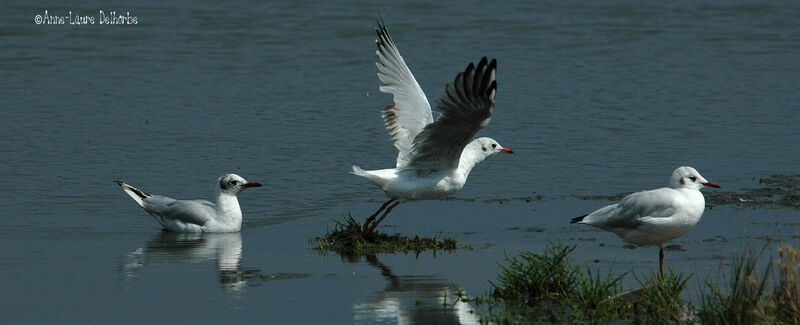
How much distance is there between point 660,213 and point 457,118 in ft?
5.90

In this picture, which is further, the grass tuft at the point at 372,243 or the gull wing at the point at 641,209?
the grass tuft at the point at 372,243

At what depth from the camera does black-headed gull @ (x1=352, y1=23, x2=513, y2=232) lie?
9016mm

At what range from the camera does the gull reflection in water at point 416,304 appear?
7.57 metres

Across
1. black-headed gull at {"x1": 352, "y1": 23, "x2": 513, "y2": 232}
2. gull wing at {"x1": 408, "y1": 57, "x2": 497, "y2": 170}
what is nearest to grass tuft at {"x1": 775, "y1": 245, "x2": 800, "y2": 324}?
black-headed gull at {"x1": 352, "y1": 23, "x2": 513, "y2": 232}

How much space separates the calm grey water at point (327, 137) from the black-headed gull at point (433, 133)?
0.68 meters

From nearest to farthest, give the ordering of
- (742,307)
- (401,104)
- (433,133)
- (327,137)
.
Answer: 1. (742,307)
2. (433,133)
3. (401,104)
4. (327,137)

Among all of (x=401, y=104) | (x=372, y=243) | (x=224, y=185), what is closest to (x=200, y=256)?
(x=372, y=243)

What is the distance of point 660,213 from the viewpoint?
8656 millimetres

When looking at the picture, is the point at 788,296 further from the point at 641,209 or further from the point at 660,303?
the point at 641,209

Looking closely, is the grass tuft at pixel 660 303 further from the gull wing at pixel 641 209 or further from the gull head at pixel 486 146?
the gull head at pixel 486 146

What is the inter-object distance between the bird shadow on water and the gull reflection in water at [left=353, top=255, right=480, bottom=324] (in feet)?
2.99

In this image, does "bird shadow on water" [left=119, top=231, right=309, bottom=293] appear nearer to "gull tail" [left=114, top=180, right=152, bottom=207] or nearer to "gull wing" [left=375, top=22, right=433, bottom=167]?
"gull tail" [left=114, top=180, right=152, bottom=207]

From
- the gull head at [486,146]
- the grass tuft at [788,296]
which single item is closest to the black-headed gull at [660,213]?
the grass tuft at [788,296]

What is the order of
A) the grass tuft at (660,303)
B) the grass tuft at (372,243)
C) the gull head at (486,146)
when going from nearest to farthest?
the grass tuft at (660,303)
the grass tuft at (372,243)
the gull head at (486,146)
